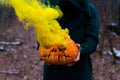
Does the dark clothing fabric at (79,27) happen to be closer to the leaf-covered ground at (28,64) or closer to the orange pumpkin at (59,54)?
the orange pumpkin at (59,54)

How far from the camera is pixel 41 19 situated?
2.03m

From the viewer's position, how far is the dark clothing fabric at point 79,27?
2.44m

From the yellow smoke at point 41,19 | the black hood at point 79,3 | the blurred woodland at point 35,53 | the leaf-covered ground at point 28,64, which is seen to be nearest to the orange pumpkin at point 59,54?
the yellow smoke at point 41,19

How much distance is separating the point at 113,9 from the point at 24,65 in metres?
3.47

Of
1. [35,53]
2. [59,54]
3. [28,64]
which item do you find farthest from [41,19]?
[35,53]

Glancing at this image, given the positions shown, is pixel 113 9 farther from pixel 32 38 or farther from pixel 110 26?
pixel 32 38

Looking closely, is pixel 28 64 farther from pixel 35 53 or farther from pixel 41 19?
pixel 41 19

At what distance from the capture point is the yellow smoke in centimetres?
200

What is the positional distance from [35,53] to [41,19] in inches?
205

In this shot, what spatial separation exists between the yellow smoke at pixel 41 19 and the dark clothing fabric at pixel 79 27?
8.6 inches

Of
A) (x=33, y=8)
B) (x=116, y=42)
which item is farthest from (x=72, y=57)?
(x=116, y=42)

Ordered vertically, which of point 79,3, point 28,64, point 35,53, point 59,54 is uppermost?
point 79,3

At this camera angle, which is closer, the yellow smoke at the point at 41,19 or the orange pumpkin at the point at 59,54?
the yellow smoke at the point at 41,19

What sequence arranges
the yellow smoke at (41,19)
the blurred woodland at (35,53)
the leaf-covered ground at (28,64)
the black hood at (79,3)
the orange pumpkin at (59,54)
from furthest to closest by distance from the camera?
the blurred woodland at (35,53), the leaf-covered ground at (28,64), the black hood at (79,3), the orange pumpkin at (59,54), the yellow smoke at (41,19)
